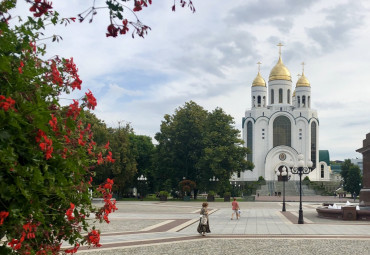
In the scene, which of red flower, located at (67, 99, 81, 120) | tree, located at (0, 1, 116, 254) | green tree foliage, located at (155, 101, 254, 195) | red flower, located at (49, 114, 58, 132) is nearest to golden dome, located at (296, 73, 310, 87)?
green tree foliage, located at (155, 101, 254, 195)

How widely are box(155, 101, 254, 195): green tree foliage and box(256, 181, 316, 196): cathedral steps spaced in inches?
685

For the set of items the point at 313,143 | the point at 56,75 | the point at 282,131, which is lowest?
the point at 56,75

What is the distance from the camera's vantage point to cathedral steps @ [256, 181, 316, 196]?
74637 mm

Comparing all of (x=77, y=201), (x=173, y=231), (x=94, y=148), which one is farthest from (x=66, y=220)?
(x=173, y=231)

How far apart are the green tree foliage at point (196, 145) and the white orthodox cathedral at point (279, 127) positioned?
26168mm

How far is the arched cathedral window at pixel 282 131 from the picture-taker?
8894cm

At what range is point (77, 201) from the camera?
549cm

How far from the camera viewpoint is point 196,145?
6188 cm

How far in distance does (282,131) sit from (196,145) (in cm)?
3143

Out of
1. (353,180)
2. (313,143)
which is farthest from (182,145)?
(353,180)

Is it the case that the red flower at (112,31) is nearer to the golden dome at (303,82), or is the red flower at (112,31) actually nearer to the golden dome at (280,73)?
the golden dome at (280,73)

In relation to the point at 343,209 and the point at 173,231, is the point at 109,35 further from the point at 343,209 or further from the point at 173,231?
the point at 343,209

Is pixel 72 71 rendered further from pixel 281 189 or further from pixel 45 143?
pixel 281 189

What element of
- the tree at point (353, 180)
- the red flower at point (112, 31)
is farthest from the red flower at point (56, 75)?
the tree at point (353, 180)
